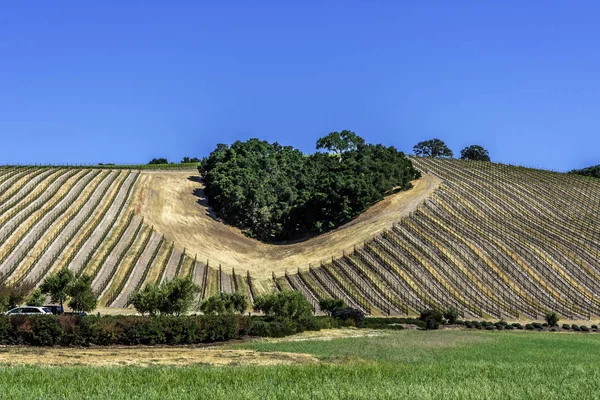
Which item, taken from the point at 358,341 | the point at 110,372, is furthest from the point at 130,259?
the point at 110,372

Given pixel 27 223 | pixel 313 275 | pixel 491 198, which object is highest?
pixel 491 198

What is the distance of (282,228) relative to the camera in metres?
118

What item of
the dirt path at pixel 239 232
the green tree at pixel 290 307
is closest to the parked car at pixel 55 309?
the green tree at pixel 290 307

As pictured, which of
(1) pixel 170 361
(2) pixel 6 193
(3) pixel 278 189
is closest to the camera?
(1) pixel 170 361

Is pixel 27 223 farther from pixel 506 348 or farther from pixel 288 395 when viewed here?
pixel 288 395

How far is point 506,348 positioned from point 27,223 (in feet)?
228

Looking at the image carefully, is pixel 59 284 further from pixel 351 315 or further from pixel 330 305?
pixel 330 305

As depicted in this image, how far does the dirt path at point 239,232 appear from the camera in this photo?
9962 cm

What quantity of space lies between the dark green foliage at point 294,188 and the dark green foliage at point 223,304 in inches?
1828

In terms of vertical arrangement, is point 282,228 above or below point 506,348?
above

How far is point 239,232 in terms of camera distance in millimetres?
115938

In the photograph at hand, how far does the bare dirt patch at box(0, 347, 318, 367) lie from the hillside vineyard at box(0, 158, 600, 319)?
38.1 meters

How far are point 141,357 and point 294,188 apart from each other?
92402 millimetres

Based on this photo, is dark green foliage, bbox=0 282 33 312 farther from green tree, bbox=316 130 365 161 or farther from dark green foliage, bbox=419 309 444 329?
green tree, bbox=316 130 365 161
